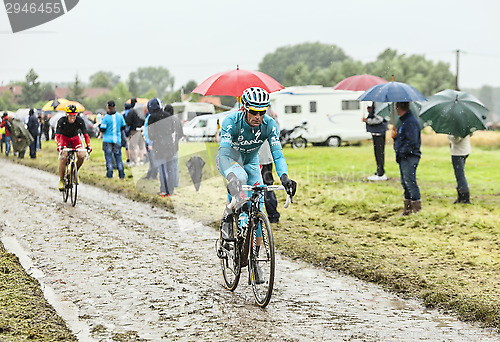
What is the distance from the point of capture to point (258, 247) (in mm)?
6035

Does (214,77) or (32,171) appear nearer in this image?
(214,77)

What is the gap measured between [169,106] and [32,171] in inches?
322

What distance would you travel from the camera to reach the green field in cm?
692

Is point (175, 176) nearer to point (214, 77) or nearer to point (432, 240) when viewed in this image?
point (214, 77)

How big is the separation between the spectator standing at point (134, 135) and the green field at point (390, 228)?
46.5 inches

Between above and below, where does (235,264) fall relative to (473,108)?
below

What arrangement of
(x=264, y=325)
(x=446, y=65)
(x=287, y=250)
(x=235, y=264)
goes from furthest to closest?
(x=446, y=65) → (x=287, y=250) → (x=235, y=264) → (x=264, y=325)

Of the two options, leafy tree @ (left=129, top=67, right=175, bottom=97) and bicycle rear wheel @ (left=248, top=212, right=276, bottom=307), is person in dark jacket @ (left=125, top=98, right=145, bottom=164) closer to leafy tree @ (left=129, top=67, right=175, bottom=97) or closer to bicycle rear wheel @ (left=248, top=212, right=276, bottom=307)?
bicycle rear wheel @ (left=248, top=212, right=276, bottom=307)

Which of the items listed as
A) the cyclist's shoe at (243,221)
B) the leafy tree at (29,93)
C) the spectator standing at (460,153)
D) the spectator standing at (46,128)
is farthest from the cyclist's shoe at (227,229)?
the leafy tree at (29,93)

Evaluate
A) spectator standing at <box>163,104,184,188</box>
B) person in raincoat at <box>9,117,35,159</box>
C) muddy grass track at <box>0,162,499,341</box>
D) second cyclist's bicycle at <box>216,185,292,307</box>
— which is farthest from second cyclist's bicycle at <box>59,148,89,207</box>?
person in raincoat at <box>9,117,35,159</box>

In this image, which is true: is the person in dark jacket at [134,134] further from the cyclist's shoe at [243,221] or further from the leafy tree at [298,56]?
the leafy tree at [298,56]

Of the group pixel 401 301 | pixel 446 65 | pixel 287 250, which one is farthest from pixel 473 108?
pixel 446 65

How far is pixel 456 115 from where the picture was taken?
11.7 metres

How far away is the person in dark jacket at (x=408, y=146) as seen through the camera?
35.7 ft
